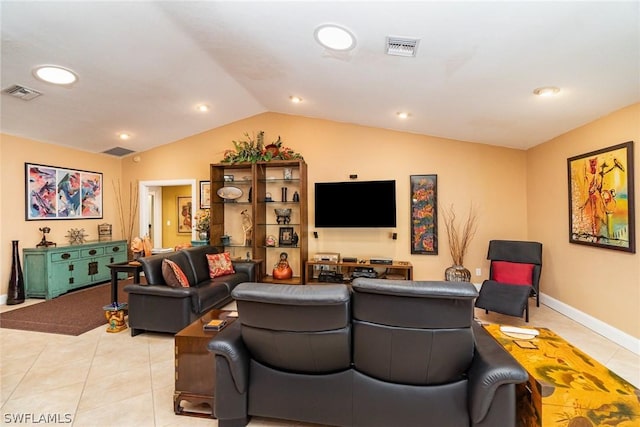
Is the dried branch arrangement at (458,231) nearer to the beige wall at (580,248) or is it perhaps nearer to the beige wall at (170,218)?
the beige wall at (580,248)

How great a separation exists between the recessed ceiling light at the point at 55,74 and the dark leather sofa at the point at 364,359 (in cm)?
340

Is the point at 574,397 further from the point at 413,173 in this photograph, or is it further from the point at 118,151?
the point at 118,151

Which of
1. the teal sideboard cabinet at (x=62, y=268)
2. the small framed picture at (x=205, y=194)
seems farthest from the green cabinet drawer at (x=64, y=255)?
the small framed picture at (x=205, y=194)

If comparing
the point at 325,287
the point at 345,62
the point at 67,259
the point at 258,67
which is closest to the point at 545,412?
the point at 325,287

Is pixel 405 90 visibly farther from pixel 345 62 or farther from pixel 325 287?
pixel 325 287

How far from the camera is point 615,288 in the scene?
120 inches

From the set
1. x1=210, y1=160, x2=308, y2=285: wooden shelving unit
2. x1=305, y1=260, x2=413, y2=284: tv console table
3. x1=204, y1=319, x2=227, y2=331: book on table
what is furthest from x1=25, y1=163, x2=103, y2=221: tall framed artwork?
x1=204, y1=319, x2=227, y2=331: book on table

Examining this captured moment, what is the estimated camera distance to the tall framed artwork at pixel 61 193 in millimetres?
4637

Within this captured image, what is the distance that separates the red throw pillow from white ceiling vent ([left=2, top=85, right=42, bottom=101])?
6.36m

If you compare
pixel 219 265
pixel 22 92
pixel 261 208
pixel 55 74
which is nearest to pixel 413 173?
pixel 261 208

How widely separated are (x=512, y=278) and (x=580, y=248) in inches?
33.3

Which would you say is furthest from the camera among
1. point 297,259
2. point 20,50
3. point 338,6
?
point 297,259

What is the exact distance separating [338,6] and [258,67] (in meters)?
1.64

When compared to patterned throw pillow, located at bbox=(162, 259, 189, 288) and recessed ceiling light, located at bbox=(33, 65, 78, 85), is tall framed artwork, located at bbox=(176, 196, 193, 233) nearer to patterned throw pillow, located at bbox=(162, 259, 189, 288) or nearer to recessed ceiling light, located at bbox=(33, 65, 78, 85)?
recessed ceiling light, located at bbox=(33, 65, 78, 85)
